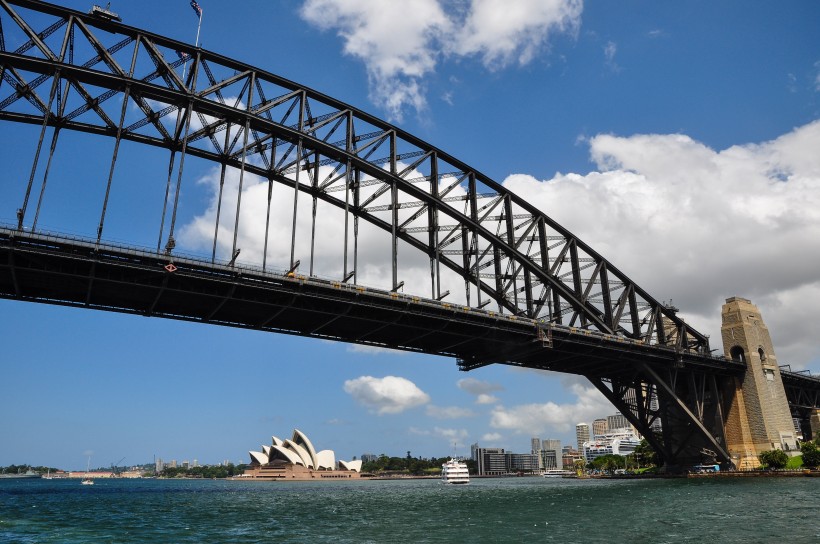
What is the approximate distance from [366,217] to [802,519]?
155 ft

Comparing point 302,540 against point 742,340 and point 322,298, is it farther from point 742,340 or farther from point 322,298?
point 742,340

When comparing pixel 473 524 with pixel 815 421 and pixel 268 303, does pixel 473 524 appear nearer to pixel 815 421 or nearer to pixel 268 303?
pixel 268 303

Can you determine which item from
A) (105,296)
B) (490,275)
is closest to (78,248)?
(105,296)

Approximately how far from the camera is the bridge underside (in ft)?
140

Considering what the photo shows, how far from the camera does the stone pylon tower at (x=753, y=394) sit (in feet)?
282

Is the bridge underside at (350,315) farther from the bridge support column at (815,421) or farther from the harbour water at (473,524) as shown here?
the bridge support column at (815,421)

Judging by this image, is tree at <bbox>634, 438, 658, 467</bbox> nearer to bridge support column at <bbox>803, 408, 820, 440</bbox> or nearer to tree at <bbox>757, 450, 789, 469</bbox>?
bridge support column at <bbox>803, 408, 820, 440</bbox>

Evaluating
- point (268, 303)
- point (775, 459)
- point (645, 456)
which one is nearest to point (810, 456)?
point (775, 459)

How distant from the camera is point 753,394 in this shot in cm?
8838

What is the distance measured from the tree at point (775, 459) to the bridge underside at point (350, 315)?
222 inches

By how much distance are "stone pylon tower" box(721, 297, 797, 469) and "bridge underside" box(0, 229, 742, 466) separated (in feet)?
9.22

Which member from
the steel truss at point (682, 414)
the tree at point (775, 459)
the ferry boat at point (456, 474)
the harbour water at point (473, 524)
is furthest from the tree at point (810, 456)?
the ferry boat at point (456, 474)

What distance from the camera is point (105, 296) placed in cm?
4788

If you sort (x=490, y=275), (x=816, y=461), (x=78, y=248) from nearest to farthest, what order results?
1. (x=78, y=248)
2. (x=490, y=275)
3. (x=816, y=461)
